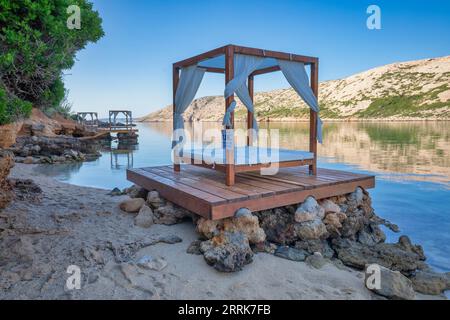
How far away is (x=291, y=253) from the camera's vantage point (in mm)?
4637

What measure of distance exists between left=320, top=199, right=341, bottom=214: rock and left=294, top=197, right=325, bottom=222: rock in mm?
140

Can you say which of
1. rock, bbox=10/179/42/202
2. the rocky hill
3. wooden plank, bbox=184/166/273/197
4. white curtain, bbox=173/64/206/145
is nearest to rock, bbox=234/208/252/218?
wooden plank, bbox=184/166/273/197

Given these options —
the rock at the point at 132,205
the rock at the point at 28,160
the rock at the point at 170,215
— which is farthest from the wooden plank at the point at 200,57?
the rock at the point at 28,160

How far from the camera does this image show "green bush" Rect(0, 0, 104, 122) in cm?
350

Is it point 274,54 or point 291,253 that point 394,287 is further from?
point 274,54

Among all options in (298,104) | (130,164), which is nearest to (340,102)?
(298,104)

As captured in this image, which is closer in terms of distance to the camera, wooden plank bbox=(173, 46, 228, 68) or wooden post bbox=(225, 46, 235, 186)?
wooden post bbox=(225, 46, 235, 186)

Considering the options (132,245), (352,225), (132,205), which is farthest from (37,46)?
(352,225)

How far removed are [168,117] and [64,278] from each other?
141781 mm

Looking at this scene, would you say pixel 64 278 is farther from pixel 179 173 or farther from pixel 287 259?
pixel 179 173

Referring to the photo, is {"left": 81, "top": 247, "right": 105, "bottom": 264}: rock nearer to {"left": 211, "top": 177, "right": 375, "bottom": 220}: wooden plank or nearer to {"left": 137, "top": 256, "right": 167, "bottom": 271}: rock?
{"left": 137, "top": 256, "right": 167, "bottom": 271}: rock

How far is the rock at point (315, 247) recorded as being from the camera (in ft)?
15.8

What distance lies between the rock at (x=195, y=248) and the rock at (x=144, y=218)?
1.07m

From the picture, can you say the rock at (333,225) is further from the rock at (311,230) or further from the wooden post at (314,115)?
the wooden post at (314,115)
